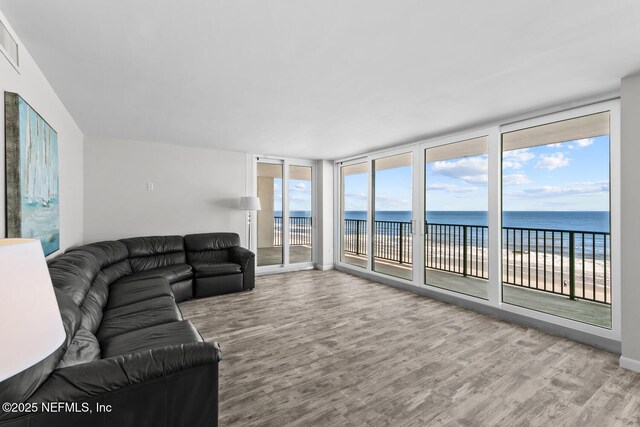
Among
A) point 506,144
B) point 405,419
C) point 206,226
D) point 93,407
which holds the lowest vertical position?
point 405,419

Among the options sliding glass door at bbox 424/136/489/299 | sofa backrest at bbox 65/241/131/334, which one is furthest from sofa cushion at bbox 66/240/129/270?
sliding glass door at bbox 424/136/489/299

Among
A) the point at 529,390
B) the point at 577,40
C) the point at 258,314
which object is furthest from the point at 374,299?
the point at 577,40

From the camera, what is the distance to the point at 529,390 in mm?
2170

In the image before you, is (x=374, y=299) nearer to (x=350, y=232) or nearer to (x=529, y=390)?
(x=529, y=390)

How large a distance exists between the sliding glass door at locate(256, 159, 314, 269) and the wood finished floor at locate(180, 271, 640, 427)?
236 centimetres

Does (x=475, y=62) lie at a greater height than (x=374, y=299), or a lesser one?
greater

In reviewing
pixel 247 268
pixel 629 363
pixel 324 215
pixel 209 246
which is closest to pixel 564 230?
pixel 629 363

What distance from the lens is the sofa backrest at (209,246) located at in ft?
16.4

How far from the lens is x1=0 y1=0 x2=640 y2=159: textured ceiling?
1.63m

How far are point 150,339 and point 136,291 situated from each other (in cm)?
144

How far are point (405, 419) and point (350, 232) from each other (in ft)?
17.5

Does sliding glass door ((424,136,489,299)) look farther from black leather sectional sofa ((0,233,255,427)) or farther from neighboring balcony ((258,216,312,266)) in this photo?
black leather sectional sofa ((0,233,255,427))

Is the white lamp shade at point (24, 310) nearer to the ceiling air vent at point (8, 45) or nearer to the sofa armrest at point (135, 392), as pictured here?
the sofa armrest at point (135, 392)

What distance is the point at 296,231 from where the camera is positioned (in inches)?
260
